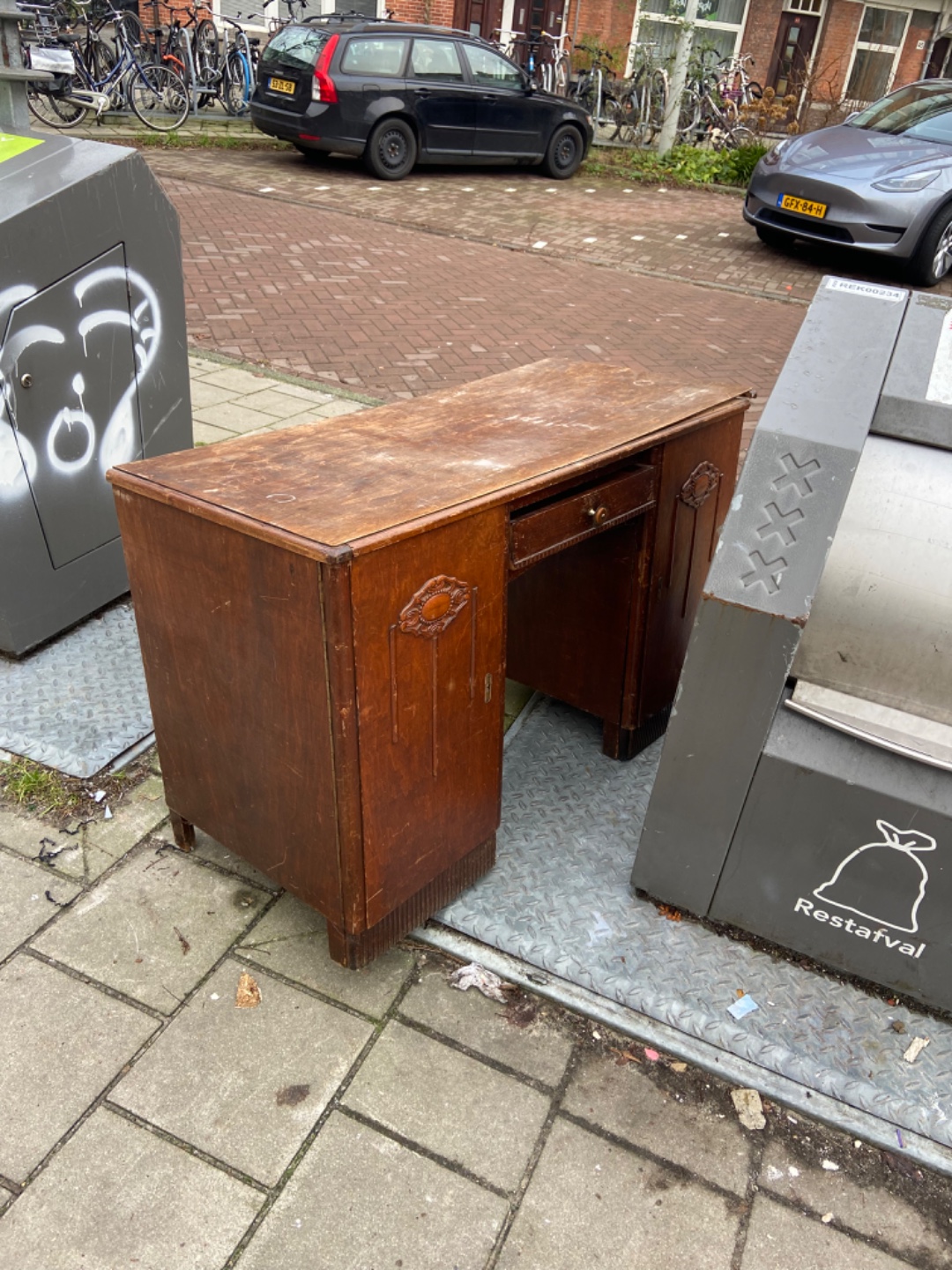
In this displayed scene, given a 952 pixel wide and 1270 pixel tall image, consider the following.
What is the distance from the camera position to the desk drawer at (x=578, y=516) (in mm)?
2088

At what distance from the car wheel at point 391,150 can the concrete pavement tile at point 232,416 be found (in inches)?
282

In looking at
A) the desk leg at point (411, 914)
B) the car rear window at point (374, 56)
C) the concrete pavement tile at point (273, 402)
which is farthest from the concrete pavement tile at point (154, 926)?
the car rear window at point (374, 56)

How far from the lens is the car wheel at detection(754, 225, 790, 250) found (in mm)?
9359

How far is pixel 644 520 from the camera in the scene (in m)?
2.55

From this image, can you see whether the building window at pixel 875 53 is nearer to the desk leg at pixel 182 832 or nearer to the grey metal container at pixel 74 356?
the grey metal container at pixel 74 356

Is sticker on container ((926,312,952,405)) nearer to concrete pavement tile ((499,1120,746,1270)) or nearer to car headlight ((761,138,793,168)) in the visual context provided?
concrete pavement tile ((499,1120,746,1270))

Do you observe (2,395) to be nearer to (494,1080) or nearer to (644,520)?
(644,520)

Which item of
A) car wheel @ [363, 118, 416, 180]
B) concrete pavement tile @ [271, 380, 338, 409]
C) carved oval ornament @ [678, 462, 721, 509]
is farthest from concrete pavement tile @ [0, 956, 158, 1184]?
car wheel @ [363, 118, 416, 180]

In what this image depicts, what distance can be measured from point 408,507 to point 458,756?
0.62m

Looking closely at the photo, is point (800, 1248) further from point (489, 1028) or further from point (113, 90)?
point (113, 90)

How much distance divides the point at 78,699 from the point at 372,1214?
1.87 m

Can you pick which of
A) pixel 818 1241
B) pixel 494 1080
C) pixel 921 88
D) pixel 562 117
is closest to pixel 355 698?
pixel 494 1080

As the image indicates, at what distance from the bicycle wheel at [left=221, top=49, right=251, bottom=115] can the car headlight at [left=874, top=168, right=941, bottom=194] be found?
908 centimetres

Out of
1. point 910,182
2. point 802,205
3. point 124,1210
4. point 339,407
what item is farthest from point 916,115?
point 124,1210
